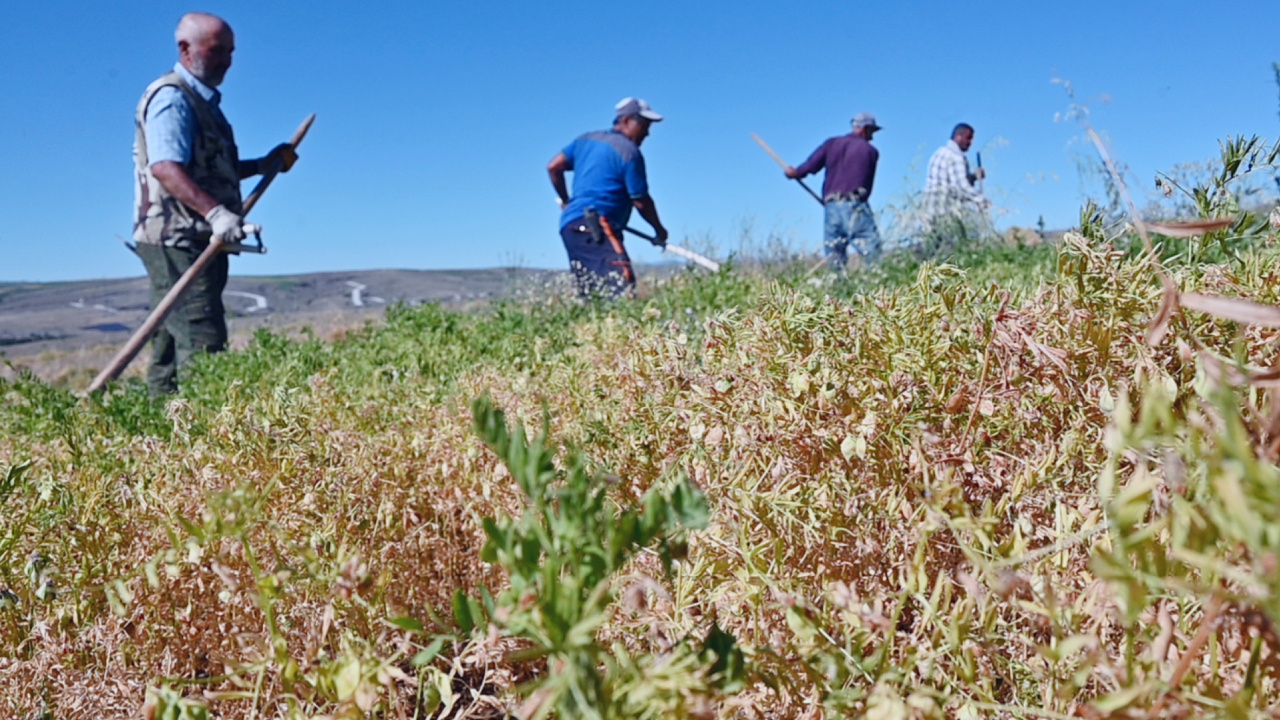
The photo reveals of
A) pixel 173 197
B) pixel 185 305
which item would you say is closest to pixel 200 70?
pixel 173 197

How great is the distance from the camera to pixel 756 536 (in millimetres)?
1499

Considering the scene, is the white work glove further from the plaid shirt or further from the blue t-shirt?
the plaid shirt

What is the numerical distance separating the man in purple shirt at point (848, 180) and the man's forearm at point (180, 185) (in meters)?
5.58

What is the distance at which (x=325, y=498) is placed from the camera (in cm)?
189

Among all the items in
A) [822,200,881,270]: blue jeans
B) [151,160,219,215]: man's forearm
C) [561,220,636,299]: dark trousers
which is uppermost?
[822,200,881,270]: blue jeans

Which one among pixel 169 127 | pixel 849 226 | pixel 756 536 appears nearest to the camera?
pixel 756 536

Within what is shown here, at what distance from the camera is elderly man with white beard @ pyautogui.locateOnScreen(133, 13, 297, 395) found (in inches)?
222

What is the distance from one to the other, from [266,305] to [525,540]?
21707mm

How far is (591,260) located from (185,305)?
10.0ft

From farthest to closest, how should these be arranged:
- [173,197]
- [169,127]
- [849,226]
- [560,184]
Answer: [849,226]
[560,184]
[173,197]
[169,127]

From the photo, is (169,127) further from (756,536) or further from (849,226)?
(849,226)

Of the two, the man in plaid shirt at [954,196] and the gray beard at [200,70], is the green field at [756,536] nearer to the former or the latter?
the gray beard at [200,70]

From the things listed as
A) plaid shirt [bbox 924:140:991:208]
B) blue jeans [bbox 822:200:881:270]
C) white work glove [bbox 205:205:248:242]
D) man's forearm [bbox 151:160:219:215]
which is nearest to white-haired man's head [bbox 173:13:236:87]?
man's forearm [bbox 151:160:219:215]

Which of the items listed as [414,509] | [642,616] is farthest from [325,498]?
[642,616]
